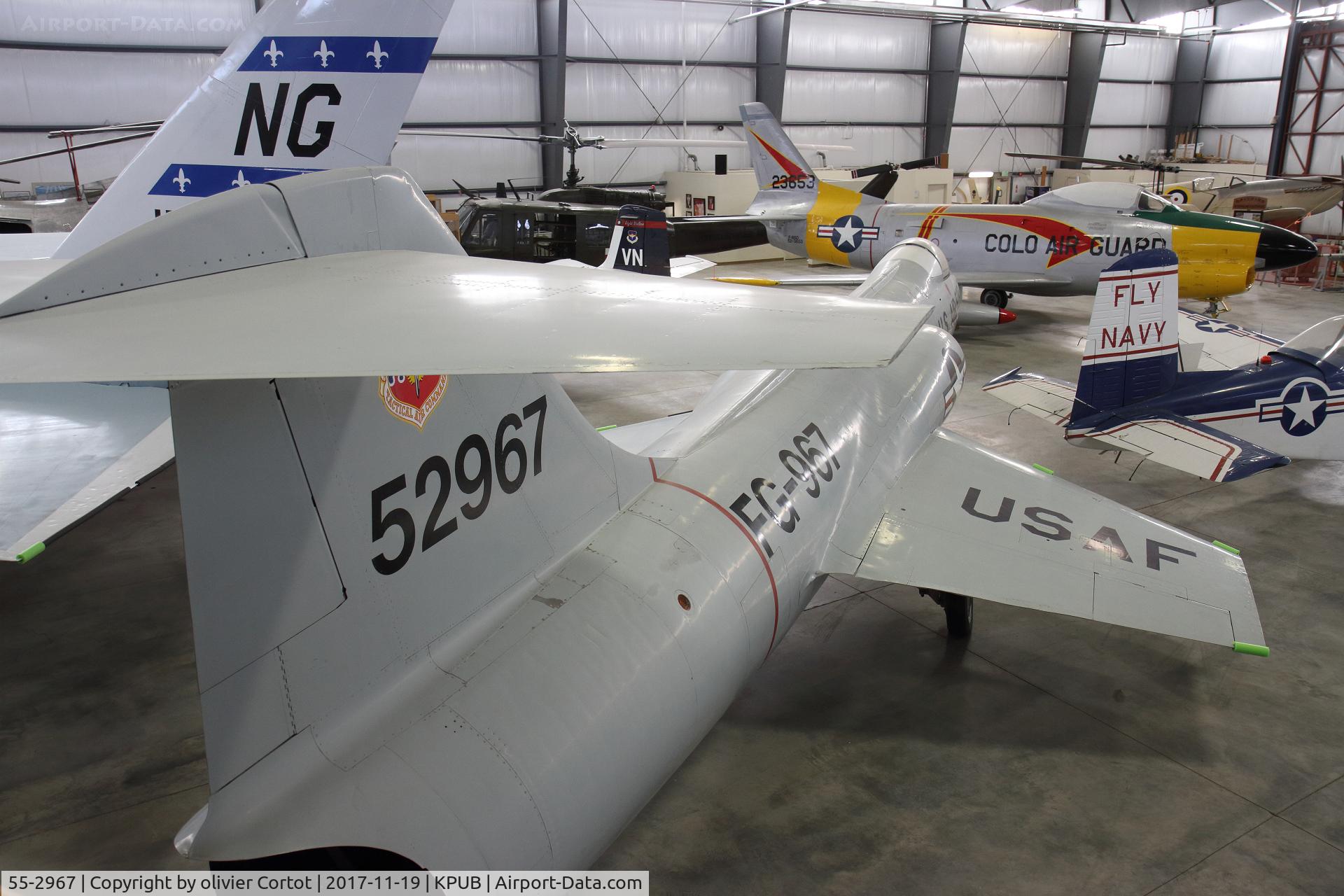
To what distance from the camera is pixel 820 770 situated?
4320mm

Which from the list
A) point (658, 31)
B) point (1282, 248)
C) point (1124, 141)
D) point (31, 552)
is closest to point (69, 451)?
point (31, 552)

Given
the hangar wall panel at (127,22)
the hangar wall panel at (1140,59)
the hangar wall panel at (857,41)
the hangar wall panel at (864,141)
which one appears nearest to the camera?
the hangar wall panel at (127,22)

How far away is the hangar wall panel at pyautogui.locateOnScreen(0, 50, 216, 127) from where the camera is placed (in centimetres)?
1645

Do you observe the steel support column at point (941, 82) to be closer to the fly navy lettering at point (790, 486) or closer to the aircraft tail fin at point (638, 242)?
the aircraft tail fin at point (638, 242)

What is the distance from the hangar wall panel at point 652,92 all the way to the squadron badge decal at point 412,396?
21038 millimetres

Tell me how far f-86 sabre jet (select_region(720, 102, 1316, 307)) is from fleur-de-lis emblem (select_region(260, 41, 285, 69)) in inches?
302

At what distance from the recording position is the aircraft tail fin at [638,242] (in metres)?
11.4

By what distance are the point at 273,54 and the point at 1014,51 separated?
28.9 meters

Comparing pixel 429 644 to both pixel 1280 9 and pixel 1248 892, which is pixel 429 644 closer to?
pixel 1248 892

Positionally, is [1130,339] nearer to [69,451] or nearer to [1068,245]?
[69,451]

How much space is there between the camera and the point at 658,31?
914 inches

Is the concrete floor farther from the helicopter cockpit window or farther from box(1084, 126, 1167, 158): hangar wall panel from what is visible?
box(1084, 126, 1167, 158): hangar wall panel

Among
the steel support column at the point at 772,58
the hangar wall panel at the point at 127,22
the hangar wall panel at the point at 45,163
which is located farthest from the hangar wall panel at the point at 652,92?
the hangar wall panel at the point at 45,163

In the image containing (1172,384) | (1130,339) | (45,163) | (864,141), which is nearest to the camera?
(1130,339)
